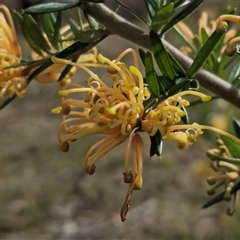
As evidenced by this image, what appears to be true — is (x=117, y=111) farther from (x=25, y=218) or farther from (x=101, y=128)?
(x=25, y=218)

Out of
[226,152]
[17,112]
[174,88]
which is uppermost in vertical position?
[174,88]

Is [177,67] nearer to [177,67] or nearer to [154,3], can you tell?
[177,67]

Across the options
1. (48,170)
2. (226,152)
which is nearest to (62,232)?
(48,170)

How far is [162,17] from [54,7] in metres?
0.12

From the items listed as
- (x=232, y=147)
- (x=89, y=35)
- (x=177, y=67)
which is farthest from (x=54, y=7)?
(x=232, y=147)

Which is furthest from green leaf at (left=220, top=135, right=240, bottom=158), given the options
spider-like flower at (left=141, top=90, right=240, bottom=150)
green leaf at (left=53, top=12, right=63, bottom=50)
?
green leaf at (left=53, top=12, right=63, bottom=50)

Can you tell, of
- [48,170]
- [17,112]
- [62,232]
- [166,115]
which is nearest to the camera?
[166,115]

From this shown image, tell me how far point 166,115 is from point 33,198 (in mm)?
2024

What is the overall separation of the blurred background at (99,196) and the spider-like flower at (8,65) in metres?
1.15

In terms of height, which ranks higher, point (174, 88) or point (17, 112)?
point (174, 88)

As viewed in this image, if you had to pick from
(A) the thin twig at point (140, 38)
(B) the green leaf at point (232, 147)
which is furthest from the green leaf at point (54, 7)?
(B) the green leaf at point (232, 147)

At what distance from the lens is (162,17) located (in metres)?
0.48

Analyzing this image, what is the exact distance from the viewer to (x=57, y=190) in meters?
2.40

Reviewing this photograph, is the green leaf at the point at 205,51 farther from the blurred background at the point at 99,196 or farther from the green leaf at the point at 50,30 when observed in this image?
the blurred background at the point at 99,196
